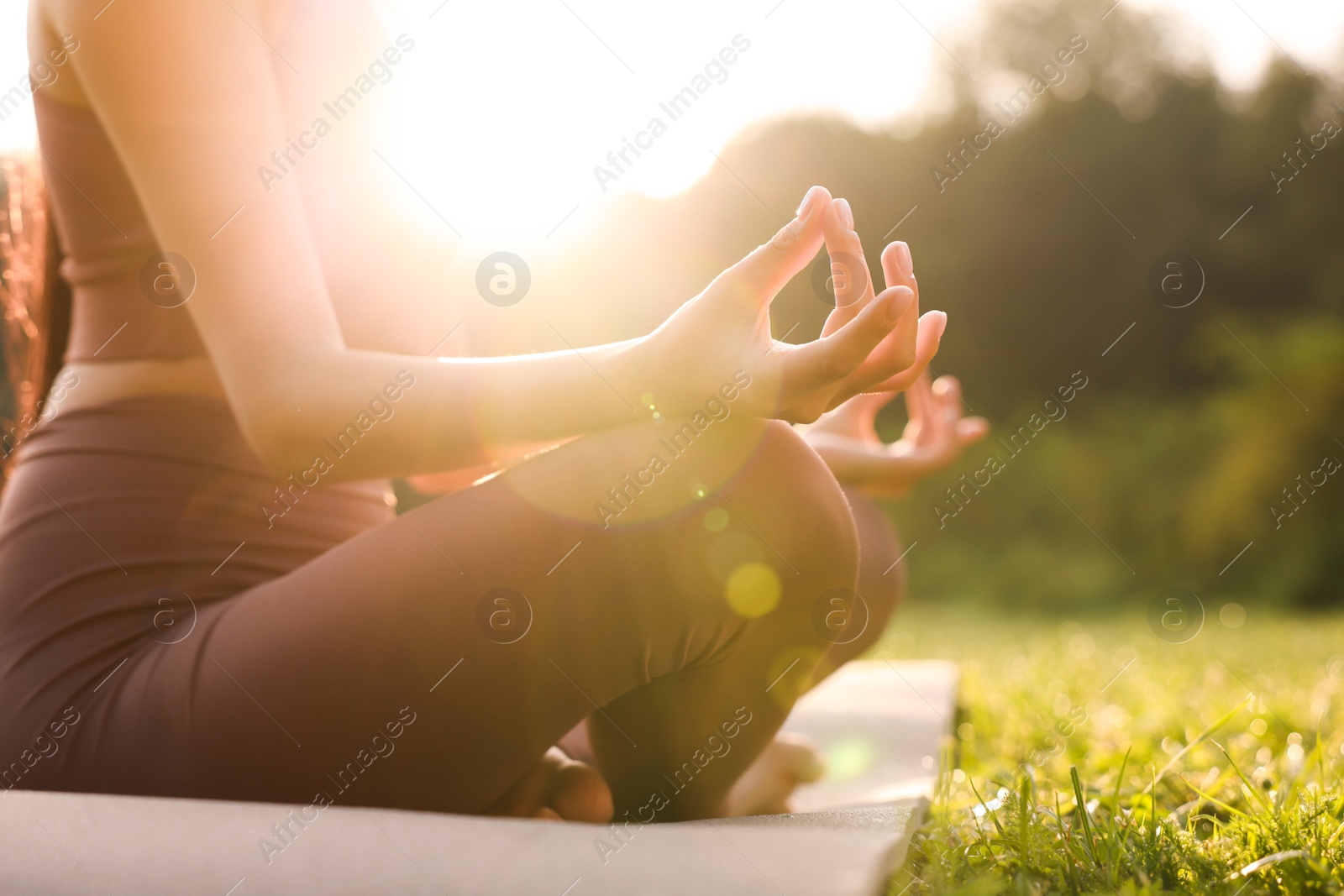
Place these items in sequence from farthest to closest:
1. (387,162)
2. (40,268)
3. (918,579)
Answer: (918,579), (40,268), (387,162)

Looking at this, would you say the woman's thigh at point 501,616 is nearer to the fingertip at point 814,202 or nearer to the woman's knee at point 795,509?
the woman's knee at point 795,509

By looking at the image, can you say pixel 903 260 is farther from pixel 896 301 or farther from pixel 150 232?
pixel 150 232

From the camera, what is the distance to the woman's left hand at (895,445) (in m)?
2.04

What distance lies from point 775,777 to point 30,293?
1.29 metres

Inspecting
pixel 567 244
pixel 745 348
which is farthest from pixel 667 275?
pixel 745 348

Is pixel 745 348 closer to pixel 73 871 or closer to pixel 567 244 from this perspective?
pixel 73 871

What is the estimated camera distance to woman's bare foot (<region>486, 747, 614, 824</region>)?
1.09 metres

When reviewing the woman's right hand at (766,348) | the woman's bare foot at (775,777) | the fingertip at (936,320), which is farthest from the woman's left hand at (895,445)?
the woman's right hand at (766,348)

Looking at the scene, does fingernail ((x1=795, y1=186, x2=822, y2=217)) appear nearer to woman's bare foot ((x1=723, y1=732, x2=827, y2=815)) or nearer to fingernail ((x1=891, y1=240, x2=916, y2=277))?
fingernail ((x1=891, y1=240, x2=916, y2=277))

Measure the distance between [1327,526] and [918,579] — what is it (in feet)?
11.2

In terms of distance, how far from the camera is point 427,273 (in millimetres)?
1280

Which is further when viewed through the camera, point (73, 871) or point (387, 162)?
point (387, 162)

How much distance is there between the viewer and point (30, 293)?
1438 millimetres

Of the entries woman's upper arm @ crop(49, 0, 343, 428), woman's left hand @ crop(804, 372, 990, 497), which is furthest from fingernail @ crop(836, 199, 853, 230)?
woman's left hand @ crop(804, 372, 990, 497)
